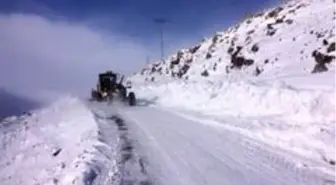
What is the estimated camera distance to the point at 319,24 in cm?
4400

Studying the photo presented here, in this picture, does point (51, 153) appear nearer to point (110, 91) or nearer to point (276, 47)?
point (110, 91)

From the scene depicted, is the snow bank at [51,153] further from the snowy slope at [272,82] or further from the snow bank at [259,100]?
the snow bank at [259,100]

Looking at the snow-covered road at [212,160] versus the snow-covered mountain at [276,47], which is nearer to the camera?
the snow-covered road at [212,160]

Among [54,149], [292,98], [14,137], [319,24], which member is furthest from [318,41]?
[54,149]

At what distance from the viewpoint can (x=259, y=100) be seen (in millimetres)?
22469

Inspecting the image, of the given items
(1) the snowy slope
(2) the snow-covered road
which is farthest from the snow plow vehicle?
(2) the snow-covered road

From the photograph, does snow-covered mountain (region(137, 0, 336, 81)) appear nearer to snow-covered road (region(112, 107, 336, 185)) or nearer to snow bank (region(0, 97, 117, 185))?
snow-covered road (region(112, 107, 336, 185))

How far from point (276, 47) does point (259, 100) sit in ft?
82.0

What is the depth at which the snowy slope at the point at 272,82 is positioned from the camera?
51.4 ft

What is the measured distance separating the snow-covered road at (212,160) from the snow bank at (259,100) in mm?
2810

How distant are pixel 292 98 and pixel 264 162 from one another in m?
8.11

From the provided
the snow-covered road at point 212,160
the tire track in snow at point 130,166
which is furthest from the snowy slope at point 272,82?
the tire track in snow at point 130,166

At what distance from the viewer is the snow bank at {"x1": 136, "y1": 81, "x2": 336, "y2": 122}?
55.7 ft

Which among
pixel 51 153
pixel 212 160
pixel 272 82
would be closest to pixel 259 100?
pixel 272 82
